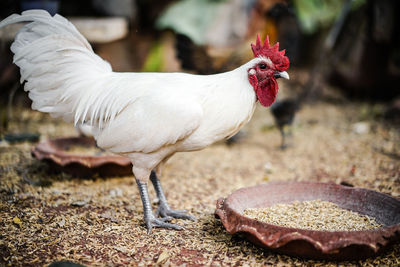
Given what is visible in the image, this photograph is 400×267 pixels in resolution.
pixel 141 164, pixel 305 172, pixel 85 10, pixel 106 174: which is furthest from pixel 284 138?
pixel 85 10

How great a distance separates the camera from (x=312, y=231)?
222 cm

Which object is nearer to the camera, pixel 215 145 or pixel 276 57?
pixel 276 57

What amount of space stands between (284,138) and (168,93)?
10.4 feet

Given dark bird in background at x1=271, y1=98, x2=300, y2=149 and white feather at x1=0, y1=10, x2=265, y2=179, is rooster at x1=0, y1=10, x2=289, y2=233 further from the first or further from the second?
dark bird in background at x1=271, y1=98, x2=300, y2=149

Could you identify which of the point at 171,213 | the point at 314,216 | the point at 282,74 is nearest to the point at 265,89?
the point at 282,74

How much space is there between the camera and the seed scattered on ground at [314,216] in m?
2.68

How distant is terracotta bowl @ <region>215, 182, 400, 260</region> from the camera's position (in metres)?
2.20

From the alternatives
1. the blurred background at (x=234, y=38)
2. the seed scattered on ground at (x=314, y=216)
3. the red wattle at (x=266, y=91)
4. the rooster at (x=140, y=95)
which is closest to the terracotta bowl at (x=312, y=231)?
the seed scattered on ground at (x=314, y=216)

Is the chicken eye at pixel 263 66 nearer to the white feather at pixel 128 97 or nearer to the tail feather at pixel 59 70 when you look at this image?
the white feather at pixel 128 97

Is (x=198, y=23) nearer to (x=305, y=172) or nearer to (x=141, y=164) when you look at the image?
(x=305, y=172)

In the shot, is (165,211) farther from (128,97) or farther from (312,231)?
(312,231)

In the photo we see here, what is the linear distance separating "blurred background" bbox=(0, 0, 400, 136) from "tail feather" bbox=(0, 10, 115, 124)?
7.62ft

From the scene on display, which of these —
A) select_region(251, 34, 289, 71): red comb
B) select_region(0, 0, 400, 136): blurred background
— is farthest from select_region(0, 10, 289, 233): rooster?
select_region(0, 0, 400, 136): blurred background

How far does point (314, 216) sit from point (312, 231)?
26.8 inches
